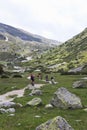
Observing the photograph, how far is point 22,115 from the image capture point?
120 feet

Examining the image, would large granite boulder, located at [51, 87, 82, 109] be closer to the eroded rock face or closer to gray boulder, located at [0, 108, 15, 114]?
gray boulder, located at [0, 108, 15, 114]

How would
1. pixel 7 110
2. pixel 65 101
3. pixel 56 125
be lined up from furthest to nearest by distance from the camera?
pixel 65 101 → pixel 7 110 → pixel 56 125

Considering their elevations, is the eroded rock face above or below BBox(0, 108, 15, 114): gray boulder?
above

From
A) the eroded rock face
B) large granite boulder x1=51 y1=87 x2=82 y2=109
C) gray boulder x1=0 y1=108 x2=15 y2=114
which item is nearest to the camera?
the eroded rock face

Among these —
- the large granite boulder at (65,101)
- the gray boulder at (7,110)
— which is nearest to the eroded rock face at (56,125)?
A: the gray boulder at (7,110)

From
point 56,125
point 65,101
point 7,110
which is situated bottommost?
point 7,110

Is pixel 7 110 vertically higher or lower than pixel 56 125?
lower

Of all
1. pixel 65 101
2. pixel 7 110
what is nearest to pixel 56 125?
pixel 7 110

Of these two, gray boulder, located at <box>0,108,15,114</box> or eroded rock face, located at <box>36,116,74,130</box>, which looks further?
gray boulder, located at <box>0,108,15,114</box>

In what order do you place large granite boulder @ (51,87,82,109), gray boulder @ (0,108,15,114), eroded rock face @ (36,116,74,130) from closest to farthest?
eroded rock face @ (36,116,74,130)
gray boulder @ (0,108,15,114)
large granite boulder @ (51,87,82,109)

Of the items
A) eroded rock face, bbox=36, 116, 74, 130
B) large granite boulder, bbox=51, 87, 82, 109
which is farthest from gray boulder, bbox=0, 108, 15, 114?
eroded rock face, bbox=36, 116, 74, 130

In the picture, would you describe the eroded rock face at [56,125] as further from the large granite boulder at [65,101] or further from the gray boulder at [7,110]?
the large granite boulder at [65,101]

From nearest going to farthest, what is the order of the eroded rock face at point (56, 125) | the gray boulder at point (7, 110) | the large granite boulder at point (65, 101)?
the eroded rock face at point (56, 125) → the gray boulder at point (7, 110) → the large granite boulder at point (65, 101)

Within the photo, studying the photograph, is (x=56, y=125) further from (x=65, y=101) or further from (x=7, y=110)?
(x=65, y=101)
